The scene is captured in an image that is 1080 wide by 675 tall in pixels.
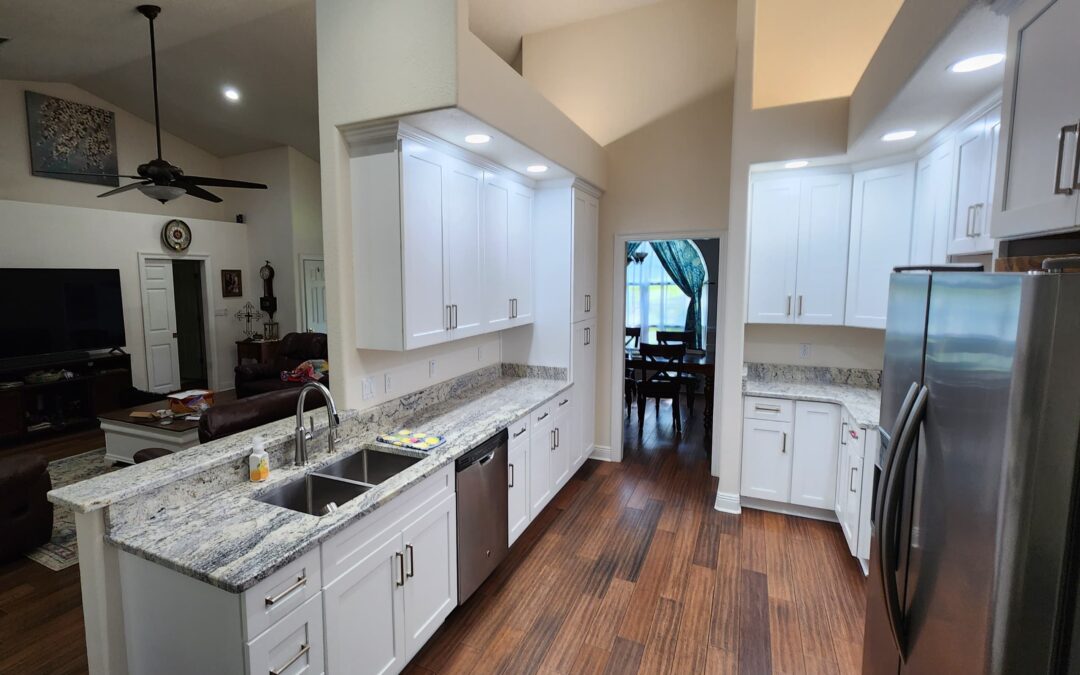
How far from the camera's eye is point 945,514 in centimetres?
105

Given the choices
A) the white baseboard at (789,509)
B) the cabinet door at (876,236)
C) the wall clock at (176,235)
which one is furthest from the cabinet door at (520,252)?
the wall clock at (176,235)

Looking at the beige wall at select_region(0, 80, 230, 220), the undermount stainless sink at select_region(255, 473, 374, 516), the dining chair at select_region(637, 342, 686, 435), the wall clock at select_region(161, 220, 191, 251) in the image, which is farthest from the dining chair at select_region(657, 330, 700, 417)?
the beige wall at select_region(0, 80, 230, 220)

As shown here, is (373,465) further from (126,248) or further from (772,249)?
(126,248)

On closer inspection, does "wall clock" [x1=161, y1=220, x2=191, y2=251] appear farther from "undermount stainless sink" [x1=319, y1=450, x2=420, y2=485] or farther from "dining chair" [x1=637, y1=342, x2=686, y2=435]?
"dining chair" [x1=637, y1=342, x2=686, y2=435]

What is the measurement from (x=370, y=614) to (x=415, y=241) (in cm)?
173

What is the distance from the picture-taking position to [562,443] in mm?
3908

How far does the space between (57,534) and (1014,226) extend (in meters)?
5.37

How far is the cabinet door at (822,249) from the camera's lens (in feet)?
11.5

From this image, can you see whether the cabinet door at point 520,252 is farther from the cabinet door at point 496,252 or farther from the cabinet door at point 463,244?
the cabinet door at point 463,244

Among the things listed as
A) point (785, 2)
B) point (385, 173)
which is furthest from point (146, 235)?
point (785, 2)

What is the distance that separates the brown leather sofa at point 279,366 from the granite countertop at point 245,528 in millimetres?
3848

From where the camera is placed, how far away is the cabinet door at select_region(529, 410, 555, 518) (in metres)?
3.32

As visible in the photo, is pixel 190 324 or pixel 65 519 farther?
pixel 190 324

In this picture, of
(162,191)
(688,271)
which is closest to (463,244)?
(162,191)
